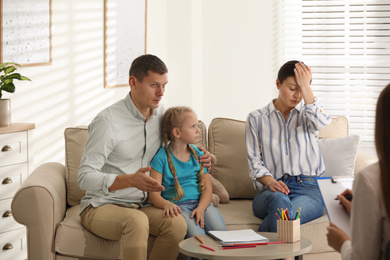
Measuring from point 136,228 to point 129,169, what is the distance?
1.20 ft

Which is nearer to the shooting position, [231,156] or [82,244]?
[82,244]

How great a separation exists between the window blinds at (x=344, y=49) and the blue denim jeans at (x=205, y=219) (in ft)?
8.78

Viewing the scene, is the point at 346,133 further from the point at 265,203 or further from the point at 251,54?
the point at 251,54

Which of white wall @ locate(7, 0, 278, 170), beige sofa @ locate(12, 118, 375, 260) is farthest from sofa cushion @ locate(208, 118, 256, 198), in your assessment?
white wall @ locate(7, 0, 278, 170)

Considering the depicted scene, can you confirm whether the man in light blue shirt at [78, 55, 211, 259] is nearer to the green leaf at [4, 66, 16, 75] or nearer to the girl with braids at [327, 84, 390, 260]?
the green leaf at [4, 66, 16, 75]

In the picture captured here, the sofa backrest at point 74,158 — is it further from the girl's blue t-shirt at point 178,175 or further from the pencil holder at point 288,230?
the pencil holder at point 288,230

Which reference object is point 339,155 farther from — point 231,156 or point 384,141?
point 384,141

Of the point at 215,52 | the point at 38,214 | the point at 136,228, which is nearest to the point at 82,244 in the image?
the point at 38,214

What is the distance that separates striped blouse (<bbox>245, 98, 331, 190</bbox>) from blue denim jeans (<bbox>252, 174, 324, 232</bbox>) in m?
0.05

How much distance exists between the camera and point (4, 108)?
3.21m

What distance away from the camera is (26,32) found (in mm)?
3727

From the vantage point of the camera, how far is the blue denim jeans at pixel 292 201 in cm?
281

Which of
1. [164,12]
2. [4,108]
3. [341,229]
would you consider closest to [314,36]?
[164,12]

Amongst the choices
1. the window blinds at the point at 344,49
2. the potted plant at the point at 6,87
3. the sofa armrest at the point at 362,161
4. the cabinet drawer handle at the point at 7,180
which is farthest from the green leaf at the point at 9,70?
the window blinds at the point at 344,49
